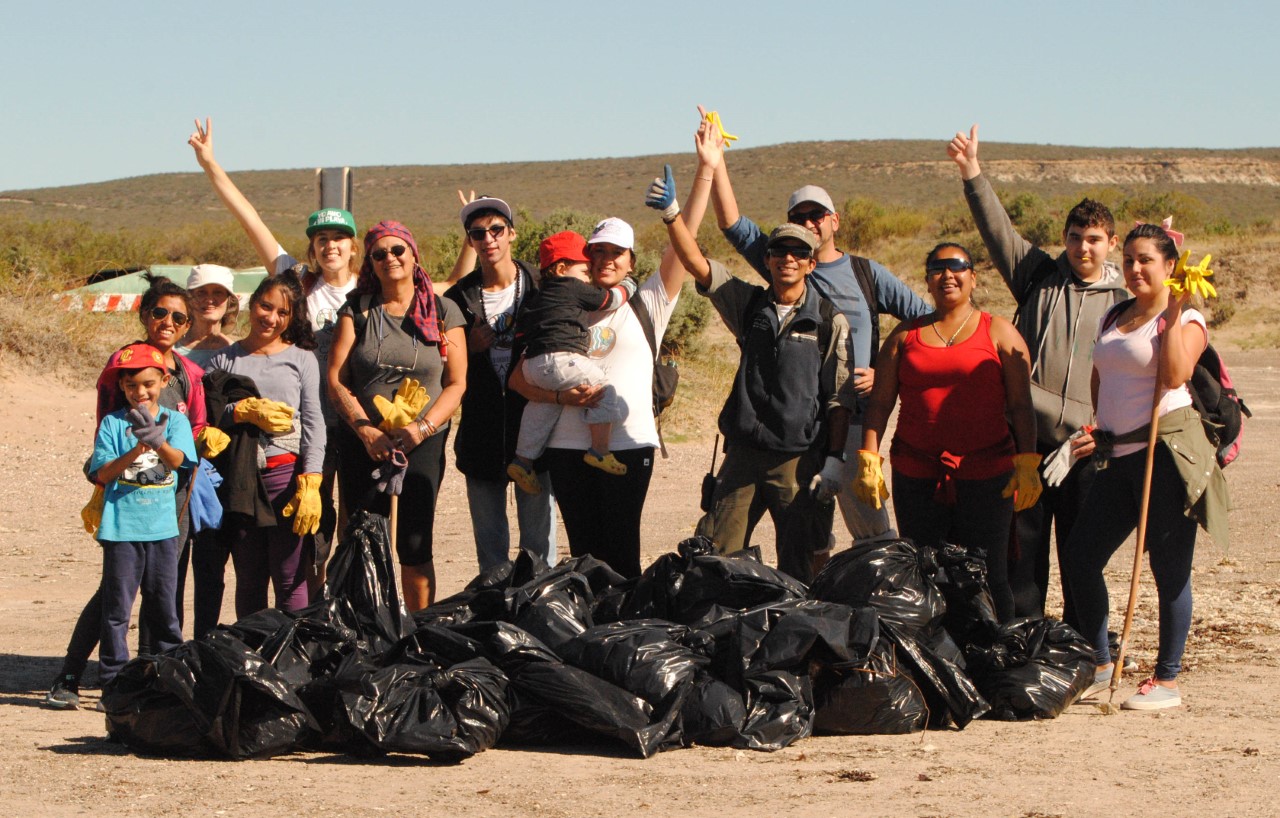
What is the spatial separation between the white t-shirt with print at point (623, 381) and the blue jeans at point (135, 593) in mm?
1657

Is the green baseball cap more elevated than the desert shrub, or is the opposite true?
the desert shrub

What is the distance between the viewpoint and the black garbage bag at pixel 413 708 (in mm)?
4723

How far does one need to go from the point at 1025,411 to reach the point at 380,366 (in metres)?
2.68

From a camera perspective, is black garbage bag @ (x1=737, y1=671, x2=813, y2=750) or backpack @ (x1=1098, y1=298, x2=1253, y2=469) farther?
backpack @ (x1=1098, y1=298, x2=1253, y2=469)

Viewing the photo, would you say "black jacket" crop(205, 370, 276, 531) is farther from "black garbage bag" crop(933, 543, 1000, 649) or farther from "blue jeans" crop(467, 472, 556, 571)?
"black garbage bag" crop(933, 543, 1000, 649)

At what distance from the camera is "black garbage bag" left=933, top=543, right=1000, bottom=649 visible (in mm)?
5555

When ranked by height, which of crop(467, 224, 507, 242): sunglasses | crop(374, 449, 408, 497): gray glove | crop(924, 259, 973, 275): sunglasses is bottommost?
crop(374, 449, 408, 497): gray glove

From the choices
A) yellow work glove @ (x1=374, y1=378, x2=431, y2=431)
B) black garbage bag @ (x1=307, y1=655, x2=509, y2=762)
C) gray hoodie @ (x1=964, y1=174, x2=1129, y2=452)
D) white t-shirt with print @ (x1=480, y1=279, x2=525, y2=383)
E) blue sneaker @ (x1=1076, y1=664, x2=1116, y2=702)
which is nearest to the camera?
black garbage bag @ (x1=307, y1=655, x2=509, y2=762)

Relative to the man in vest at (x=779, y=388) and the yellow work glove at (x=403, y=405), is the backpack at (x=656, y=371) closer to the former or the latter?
the man in vest at (x=779, y=388)

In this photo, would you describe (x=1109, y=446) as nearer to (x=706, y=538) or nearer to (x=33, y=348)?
(x=706, y=538)

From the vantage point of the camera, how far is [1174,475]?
5484 millimetres

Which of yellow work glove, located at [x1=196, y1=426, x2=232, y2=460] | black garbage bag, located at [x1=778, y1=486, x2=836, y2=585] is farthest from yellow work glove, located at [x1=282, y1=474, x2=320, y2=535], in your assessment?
black garbage bag, located at [x1=778, y1=486, x2=836, y2=585]

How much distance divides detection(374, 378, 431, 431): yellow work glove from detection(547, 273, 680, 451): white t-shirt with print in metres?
0.59

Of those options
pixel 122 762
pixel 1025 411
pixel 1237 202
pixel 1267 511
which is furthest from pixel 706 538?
pixel 1237 202
